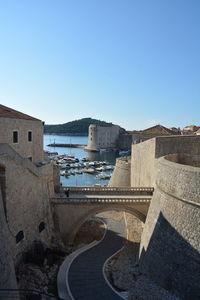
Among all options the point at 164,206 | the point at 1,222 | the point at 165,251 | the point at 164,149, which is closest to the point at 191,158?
the point at 164,149

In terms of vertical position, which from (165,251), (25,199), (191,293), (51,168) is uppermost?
(51,168)

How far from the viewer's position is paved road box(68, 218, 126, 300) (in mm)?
13352

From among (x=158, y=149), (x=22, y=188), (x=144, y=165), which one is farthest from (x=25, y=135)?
(x=144, y=165)

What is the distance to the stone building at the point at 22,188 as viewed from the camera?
46.7 feet

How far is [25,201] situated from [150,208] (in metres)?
8.58

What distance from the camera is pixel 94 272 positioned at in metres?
15.5

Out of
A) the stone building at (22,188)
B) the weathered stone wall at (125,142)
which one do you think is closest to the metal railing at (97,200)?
the stone building at (22,188)

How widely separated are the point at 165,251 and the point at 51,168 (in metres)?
11.7

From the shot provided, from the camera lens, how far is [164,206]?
1400cm

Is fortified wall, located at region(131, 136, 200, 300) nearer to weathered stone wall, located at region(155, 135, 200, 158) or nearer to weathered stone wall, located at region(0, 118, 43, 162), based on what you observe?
weathered stone wall, located at region(155, 135, 200, 158)

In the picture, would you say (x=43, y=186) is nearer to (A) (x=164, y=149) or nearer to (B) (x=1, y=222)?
(B) (x=1, y=222)

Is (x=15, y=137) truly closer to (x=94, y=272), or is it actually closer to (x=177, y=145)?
(x=94, y=272)

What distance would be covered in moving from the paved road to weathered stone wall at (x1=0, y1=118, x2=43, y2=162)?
30.4ft

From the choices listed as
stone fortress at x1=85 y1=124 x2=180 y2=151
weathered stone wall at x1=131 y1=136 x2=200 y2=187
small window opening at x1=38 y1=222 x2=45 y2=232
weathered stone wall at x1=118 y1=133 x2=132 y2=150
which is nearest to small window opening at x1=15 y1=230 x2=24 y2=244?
small window opening at x1=38 y1=222 x2=45 y2=232
